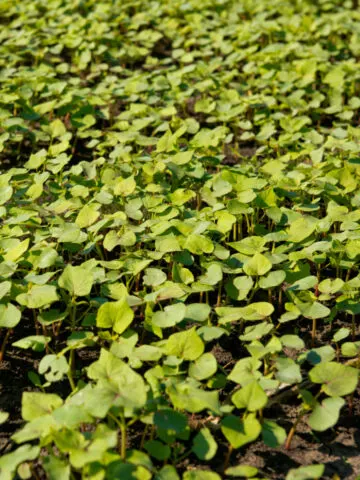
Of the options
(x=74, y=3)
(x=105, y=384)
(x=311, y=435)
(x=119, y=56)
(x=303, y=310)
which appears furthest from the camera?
(x=74, y=3)

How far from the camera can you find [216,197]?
226 centimetres

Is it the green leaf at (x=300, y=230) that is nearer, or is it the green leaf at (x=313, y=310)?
the green leaf at (x=313, y=310)

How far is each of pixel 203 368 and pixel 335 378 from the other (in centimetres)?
31

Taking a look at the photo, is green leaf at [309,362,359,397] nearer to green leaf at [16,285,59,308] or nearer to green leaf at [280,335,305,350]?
green leaf at [280,335,305,350]

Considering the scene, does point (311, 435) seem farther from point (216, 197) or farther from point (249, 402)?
point (216, 197)

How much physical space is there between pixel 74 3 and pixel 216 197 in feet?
8.85

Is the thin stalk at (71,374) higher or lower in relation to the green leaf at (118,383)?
lower

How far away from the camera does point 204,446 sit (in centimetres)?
135

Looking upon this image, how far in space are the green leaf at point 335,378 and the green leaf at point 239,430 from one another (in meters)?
0.19

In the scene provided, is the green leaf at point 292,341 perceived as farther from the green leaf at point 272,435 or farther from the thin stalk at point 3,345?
the thin stalk at point 3,345

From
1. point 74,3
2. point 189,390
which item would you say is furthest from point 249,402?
point 74,3

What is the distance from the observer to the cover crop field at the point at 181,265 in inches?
55.0

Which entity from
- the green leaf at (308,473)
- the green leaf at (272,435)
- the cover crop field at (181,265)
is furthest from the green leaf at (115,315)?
the green leaf at (308,473)

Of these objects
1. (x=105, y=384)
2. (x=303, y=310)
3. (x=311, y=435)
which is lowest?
(x=311, y=435)
